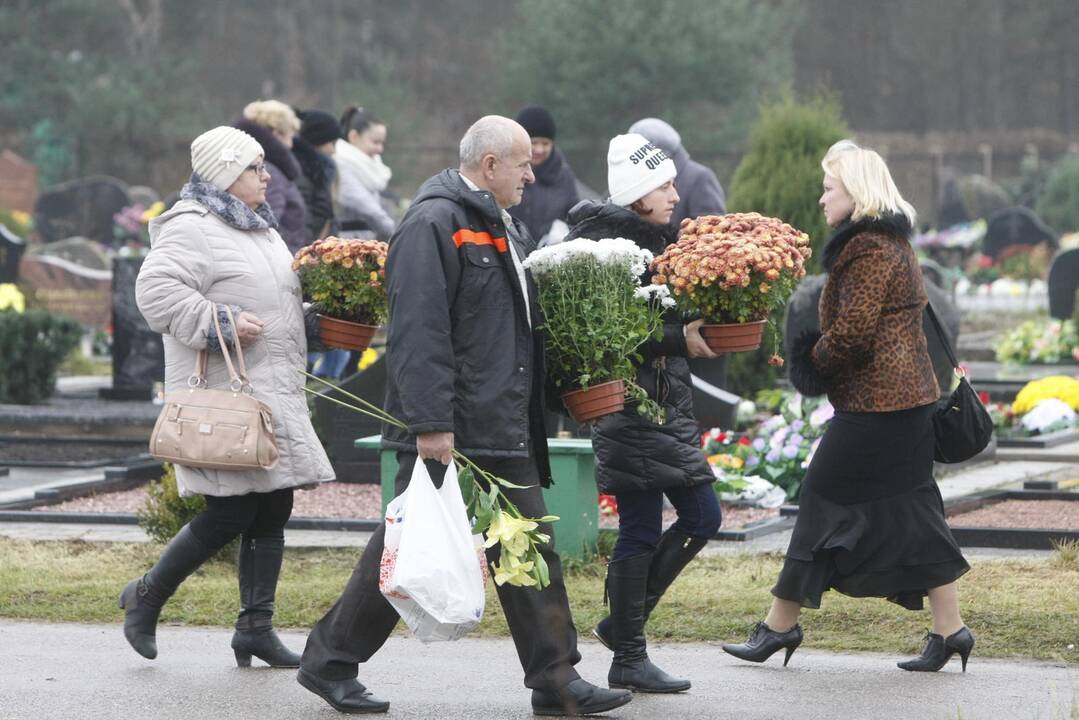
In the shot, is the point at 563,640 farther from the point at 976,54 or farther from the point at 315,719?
the point at 976,54

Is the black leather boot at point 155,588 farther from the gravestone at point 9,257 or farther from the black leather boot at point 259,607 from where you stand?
the gravestone at point 9,257

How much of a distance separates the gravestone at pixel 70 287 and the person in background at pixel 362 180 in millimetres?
9161

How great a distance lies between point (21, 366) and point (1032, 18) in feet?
161

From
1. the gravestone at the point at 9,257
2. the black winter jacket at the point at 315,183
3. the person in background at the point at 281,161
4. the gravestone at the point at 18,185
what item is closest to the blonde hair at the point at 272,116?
the person in background at the point at 281,161

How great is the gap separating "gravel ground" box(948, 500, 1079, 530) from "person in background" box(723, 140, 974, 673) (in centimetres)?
238

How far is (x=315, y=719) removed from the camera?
5082mm

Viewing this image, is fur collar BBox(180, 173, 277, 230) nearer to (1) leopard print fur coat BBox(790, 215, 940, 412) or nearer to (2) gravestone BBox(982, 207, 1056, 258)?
(1) leopard print fur coat BBox(790, 215, 940, 412)

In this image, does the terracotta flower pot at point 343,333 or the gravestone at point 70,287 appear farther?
the gravestone at point 70,287

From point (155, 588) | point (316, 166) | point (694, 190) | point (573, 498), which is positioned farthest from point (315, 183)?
point (155, 588)

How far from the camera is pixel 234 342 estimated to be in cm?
550

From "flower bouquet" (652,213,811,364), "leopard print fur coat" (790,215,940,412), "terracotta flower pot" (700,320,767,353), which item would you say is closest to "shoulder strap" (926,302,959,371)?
"leopard print fur coat" (790,215,940,412)

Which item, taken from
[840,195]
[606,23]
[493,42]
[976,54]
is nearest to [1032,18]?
[976,54]

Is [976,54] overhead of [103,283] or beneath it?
overhead

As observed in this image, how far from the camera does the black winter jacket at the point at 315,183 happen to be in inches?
397
